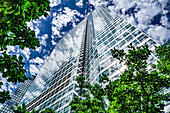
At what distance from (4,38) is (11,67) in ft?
3.35

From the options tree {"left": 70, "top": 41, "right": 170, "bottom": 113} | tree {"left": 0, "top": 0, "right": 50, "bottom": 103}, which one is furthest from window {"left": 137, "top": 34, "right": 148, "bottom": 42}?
tree {"left": 0, "top": 0, "right": 50, "bottom": 103}

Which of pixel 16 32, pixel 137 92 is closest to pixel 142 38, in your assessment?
pixel 137 92

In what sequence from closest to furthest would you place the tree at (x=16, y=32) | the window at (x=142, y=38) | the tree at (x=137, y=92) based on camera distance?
the tree at (x=16, y=32) < the tree at (x=137, y=92) < the window at (x=142, y=38)

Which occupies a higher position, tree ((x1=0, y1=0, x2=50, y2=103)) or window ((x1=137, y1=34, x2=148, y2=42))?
window ((x1=137, y1=34, x2=148, y2=42))

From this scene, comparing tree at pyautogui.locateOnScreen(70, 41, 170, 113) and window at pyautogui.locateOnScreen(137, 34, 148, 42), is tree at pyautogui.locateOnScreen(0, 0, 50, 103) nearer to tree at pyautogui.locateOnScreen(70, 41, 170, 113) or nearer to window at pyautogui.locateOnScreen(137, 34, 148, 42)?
tree at pyautogui.locateOnScreen(70, 41, 170, 113)

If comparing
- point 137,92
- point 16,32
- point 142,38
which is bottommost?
point 137,92

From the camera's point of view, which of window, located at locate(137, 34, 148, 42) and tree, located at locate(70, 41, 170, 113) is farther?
window, located at locate(137, 34, 148, 42)

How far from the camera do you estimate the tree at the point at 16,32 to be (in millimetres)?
2793

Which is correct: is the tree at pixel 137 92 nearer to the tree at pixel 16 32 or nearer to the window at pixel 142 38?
the tree at pixel 16 32

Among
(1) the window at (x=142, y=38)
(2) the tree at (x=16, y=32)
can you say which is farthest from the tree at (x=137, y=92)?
(1) the window at (x=142, y=38)

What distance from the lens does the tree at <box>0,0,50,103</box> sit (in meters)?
2.79

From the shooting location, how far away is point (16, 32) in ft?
11.9

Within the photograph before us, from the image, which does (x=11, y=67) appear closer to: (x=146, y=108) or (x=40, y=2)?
(x=40, y=2)

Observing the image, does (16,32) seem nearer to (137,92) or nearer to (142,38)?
(137,92)
